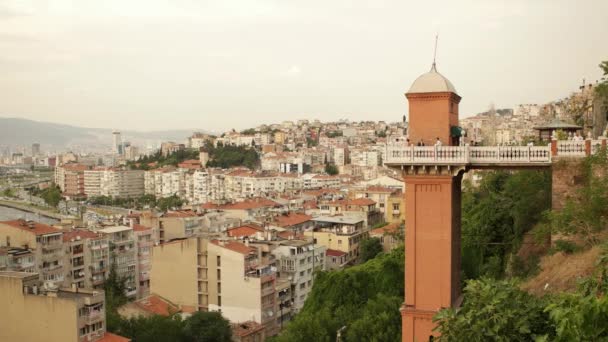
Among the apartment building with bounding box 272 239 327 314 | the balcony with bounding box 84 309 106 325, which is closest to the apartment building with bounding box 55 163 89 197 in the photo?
the apartment building with bounding box 272 239 327 314

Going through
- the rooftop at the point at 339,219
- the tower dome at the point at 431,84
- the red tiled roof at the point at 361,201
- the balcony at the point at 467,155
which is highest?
the tower dome at the point at 431,84

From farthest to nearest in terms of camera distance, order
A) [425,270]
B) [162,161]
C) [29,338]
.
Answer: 1. [162,161]
2. [29,338]
3. [425,270]

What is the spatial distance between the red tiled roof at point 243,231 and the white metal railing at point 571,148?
89.4 feet

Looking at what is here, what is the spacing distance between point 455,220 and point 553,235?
2273 millimetres

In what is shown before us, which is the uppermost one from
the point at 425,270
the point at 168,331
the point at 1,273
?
the point at 425,270

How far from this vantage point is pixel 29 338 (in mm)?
23859

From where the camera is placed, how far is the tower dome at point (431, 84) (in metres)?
13.3

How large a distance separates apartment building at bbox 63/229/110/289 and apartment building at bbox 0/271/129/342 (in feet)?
41.2

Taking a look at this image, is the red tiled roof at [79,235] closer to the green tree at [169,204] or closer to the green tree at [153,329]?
the green tree at [153,329]

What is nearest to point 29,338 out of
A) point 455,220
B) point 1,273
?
point 1,273

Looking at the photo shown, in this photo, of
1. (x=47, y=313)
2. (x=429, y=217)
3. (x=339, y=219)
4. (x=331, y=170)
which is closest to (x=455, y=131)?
(x=429, y=217)

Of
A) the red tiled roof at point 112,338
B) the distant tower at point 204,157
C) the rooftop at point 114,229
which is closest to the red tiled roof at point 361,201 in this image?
the rooftop at point 114,229

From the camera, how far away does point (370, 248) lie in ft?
127

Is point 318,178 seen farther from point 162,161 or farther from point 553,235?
point 553,235
